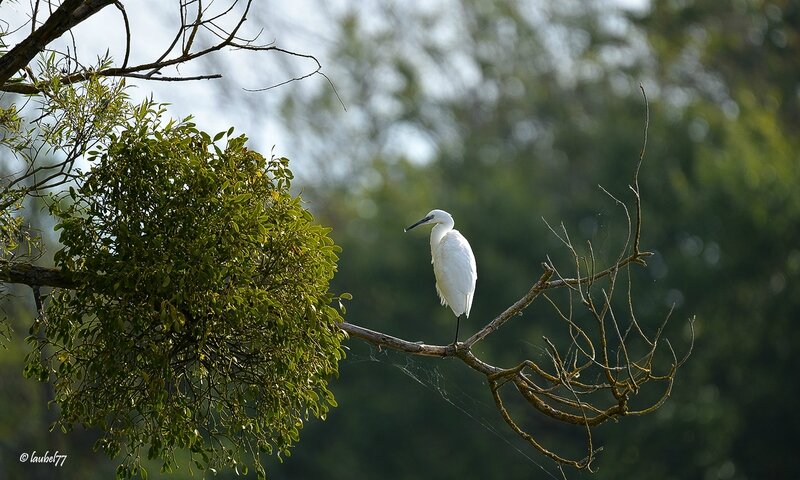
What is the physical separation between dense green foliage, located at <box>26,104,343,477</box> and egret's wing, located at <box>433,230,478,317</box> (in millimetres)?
1804

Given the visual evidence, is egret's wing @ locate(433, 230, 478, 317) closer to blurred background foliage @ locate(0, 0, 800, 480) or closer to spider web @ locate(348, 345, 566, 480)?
spider web @ locate(348, 345, 566, 480)

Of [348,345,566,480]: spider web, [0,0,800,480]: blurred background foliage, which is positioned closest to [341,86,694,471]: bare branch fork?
[348,345,566,480]: spider web

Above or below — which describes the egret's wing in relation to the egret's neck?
below

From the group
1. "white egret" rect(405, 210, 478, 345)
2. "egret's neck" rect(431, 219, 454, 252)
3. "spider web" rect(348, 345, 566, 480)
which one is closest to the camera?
"spider web" rect(348, 345, 566, 480)

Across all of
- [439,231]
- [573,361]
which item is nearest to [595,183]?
[439,231]

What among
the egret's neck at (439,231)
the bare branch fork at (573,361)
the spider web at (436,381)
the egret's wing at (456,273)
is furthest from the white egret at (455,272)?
the bare branch fork at (573,361)

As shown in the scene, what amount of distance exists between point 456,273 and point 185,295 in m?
2.35

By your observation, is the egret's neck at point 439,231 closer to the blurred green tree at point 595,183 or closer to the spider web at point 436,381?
the spider web at point 436,381

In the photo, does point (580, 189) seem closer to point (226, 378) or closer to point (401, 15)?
point (401, 15)

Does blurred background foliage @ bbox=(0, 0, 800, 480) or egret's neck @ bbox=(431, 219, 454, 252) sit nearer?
egret's neck @ bbox=(431, 219, 454, 252)

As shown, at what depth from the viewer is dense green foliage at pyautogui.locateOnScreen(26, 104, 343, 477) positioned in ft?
11.9

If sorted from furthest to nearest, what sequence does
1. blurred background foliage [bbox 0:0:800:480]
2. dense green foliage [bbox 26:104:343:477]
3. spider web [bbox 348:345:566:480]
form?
blurred background foliage [bbox 0:0:800:480], spider web [bbox 348:345:566:480], dense green foliage [bbox 26:104:343:477]

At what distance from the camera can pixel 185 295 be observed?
11.7ft

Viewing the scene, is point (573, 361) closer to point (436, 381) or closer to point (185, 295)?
point (436, 381)
